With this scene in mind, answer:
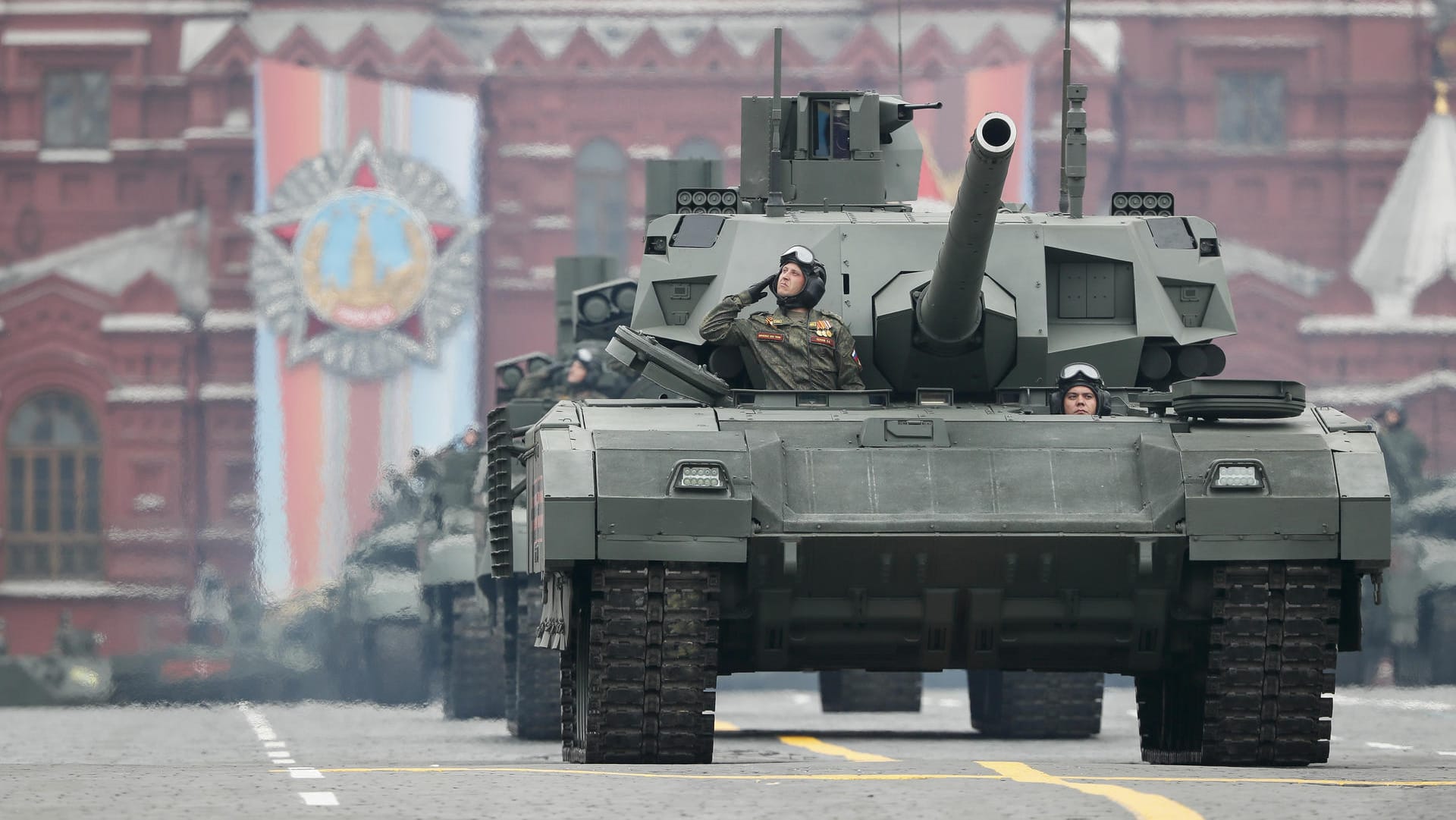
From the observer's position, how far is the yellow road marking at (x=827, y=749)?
16.8m

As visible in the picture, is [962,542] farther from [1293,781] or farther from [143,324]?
[143,324]

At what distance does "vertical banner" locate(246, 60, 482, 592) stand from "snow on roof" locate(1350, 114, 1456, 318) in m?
17.7

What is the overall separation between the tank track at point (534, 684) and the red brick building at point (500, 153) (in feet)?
114

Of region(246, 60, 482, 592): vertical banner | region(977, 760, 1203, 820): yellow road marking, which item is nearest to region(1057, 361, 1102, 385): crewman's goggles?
region(977, 760, 1203, 820): yellow road marking

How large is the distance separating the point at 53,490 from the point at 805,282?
45.9 metres

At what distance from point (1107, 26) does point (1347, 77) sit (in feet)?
17.0

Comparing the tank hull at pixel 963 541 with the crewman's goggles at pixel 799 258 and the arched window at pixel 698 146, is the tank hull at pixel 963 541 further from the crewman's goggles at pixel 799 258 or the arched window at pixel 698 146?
the arched window at pixel 698 146

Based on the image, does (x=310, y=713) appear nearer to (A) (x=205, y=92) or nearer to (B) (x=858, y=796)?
(B) (x=858, y=796)

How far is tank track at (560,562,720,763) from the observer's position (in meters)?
12.9

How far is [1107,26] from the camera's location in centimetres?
6184

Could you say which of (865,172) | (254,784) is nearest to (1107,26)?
(865,172)

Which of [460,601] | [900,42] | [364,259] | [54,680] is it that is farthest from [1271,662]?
[364,259]

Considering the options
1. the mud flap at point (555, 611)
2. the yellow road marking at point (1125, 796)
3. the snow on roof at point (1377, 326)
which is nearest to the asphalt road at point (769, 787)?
the yellow road marking at point (1125, 796)

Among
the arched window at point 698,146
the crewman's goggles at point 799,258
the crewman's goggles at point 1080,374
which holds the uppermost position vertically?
the arched window at point 698,146
